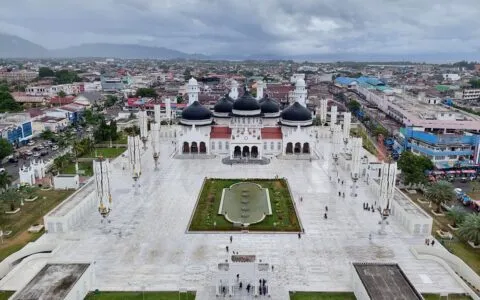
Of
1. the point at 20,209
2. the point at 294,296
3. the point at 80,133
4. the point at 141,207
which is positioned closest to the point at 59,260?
the point at 141,207

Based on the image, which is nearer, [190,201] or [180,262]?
[180,262]

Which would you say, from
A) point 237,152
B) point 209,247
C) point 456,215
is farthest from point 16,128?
point 456,215

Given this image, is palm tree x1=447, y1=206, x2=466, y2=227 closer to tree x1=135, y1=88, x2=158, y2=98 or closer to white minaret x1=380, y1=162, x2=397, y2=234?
white minaret x1=380, y1=162, x2=397, y2=234

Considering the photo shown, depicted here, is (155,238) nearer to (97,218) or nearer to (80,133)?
(97,218)

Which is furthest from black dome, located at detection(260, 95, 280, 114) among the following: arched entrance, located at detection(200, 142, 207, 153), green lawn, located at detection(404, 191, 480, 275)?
green lawn, located at detection(404, 191, 480, 275)

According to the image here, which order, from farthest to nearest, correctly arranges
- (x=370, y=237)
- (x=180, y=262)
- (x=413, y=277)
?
(x=370, y=237)
(x=180, y=262)
(x=413, y=277)

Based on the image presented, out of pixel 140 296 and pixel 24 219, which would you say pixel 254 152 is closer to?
pixel 24 219

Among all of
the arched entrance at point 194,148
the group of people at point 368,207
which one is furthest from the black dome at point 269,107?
the group of people at point 368,207
